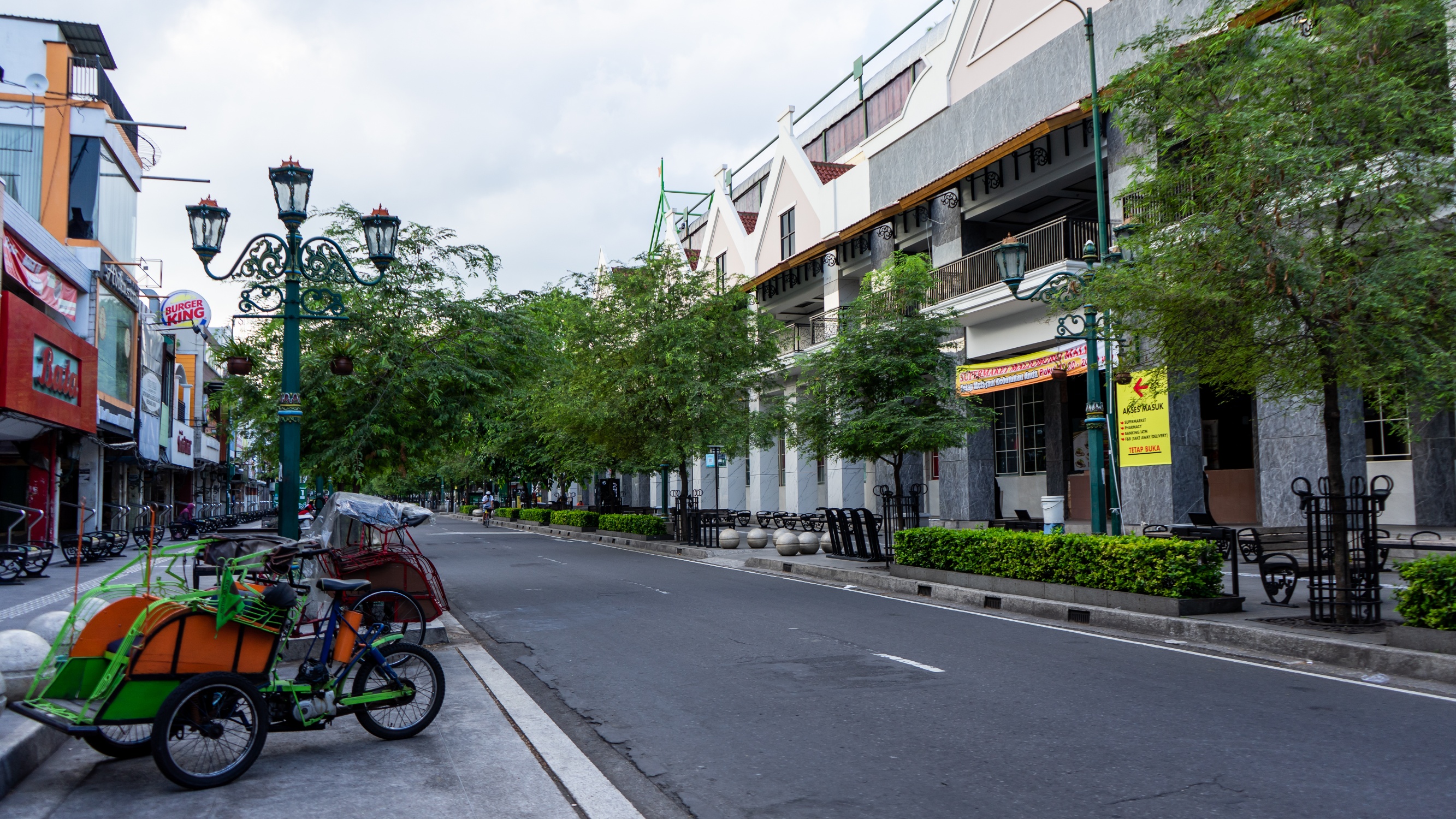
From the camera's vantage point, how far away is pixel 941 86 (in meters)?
31.1

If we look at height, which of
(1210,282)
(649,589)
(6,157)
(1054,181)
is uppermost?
(6,157)

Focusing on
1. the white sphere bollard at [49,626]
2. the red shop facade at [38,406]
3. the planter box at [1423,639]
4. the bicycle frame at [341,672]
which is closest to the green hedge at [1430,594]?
the planter box at [1423,639]

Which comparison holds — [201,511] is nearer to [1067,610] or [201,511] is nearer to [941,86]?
[941,86]

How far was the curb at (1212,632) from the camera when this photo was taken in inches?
340

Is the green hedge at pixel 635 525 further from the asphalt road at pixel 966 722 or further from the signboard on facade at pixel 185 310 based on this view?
the asphalt road at pixel 966 722

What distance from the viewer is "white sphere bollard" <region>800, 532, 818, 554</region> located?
2412 cm

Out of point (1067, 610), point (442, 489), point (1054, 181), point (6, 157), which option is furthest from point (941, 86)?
point (442, 489)

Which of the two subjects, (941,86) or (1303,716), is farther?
(941,86)

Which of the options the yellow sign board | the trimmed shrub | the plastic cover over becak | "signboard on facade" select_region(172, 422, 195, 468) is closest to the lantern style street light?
the plastic cover over becak

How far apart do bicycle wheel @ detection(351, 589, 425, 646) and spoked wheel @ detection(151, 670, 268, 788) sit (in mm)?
4237

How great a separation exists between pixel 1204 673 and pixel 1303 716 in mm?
1733

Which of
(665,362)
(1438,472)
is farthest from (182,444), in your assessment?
(1438,472)

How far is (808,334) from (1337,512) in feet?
95.9

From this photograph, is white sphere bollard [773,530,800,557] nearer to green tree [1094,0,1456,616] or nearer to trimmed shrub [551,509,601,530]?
green tree [1094,0,1456,616]
